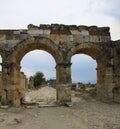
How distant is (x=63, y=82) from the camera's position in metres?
17.7

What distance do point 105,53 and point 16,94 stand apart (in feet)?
19.4

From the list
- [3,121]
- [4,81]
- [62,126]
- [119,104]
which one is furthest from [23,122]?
[119,104]

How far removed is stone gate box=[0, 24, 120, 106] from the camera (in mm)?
17656

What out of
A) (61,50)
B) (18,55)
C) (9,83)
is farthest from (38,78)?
(9,83)

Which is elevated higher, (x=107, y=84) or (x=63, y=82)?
(x=63, y=82)

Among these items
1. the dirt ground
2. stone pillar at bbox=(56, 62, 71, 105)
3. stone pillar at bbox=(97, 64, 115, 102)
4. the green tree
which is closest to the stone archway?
stone pillar at bbox=(56, 62, 71, 105)

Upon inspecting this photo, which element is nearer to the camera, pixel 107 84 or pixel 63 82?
pixel 63 82

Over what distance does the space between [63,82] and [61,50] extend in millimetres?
1903

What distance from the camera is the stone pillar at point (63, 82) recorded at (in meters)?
17.7

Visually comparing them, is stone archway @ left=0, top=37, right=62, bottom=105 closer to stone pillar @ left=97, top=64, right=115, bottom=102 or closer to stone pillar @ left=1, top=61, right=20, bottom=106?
stone pillar @ left=1, top=61, right=20, bottom=106

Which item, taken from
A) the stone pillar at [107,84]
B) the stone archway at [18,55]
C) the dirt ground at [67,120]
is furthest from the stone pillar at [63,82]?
the stone pillar at [107,84]

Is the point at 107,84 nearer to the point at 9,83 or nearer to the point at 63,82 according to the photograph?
the point at 63,82

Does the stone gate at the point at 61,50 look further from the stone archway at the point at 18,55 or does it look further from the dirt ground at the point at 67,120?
the dirt ground at the point at 67,120

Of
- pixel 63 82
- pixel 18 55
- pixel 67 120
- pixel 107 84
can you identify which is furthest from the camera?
pixel 107 84
